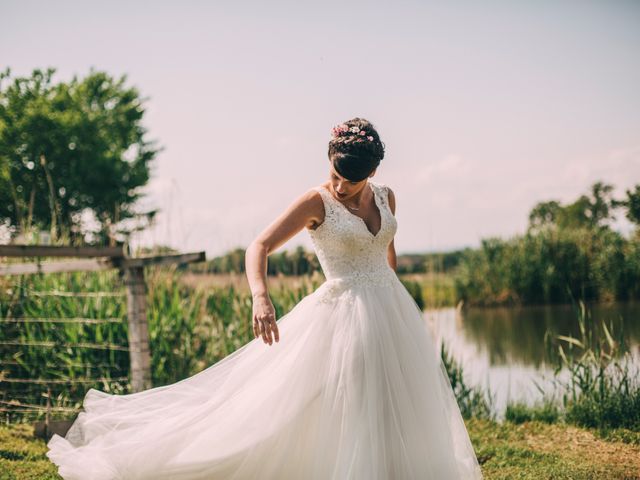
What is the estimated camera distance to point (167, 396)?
3.32 m

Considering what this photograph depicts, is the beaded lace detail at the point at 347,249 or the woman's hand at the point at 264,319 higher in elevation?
the beaded lace detail at the point at 347,249

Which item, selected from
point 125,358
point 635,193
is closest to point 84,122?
point 635,193

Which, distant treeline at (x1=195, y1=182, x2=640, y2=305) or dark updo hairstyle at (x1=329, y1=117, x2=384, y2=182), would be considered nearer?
dark updo hairstyle at (x1=329, y1=117, x2=384, y2=182)

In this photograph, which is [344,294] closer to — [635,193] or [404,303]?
[404,303]

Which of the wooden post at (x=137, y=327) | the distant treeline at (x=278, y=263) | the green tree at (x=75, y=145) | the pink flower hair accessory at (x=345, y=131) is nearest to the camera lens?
the pink flower hair accessory at (x=345, y=131)

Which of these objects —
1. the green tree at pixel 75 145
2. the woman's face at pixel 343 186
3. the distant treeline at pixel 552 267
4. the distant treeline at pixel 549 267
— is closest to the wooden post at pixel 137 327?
the woman's face at pixel 343 186

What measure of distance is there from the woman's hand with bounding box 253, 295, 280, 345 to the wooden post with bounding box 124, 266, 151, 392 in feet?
9.04

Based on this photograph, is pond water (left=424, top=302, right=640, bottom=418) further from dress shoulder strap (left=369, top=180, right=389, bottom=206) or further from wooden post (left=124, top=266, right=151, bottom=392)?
dress shoulder strap (left=369, top=180, right=389, bottom=206)

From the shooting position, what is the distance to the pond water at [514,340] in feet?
21.6

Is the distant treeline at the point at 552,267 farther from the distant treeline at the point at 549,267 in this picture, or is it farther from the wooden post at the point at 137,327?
the wooden post at the point at 137,327

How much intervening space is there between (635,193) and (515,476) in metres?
16.1

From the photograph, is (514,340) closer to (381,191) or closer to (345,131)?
(381,191)

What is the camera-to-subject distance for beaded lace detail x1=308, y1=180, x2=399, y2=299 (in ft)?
9.73

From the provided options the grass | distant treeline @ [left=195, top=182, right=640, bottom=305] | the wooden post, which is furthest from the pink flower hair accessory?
distant treeline @ [left=195, top=182, right=640, bottom=305]
